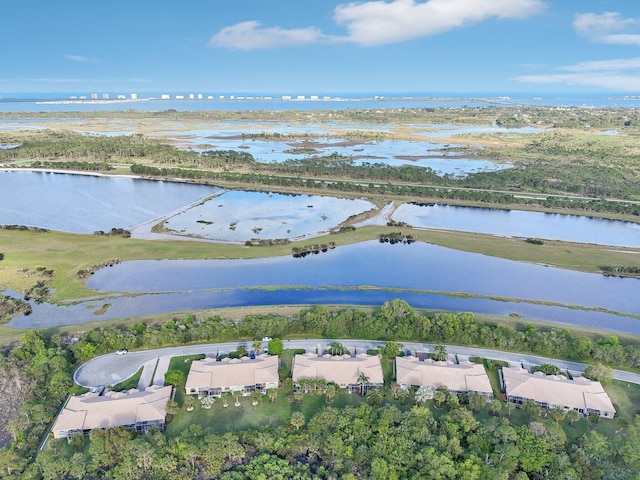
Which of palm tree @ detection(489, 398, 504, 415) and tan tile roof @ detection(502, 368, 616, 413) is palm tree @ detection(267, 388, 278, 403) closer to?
palm tree @ detection(489, 398, 504, 415)

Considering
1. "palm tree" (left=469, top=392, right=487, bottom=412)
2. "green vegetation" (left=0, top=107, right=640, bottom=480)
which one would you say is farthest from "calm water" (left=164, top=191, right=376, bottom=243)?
"palm tree" (left=469, top=392, right=487, bottom=412)

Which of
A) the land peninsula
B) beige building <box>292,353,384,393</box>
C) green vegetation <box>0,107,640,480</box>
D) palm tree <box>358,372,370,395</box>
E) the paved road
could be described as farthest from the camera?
the land peninsula

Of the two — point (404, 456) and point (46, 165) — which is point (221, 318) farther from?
point (46, 165)

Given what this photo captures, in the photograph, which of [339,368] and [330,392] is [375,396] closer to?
[330,392]

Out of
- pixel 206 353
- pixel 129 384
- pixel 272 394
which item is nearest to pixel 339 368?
pixel 272 394

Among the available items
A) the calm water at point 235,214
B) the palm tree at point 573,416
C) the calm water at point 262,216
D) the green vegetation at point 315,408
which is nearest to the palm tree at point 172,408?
the green vegetation at point 315,408

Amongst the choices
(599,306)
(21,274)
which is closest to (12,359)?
(21,274)

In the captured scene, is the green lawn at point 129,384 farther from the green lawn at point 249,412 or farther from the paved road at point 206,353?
the green lawn at point 249,412
